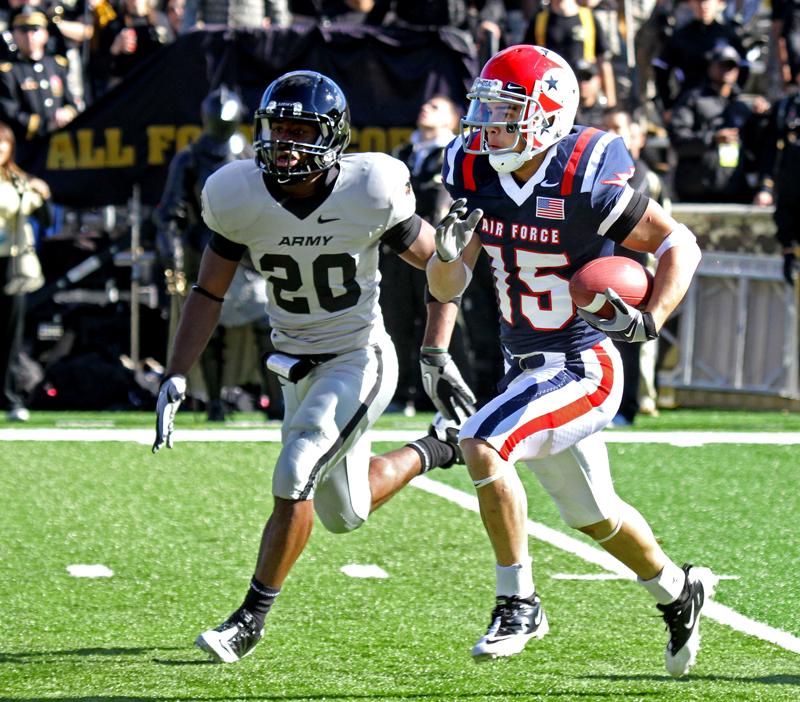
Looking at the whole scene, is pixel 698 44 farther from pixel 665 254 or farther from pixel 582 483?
pixel 582 483

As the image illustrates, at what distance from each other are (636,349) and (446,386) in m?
4.44

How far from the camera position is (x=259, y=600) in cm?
353

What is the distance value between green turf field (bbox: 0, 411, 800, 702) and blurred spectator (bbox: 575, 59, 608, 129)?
8.96 ft

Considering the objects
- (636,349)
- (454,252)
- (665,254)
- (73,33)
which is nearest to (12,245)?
(73,33)

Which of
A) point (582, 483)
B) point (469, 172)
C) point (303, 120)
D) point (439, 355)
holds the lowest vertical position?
point (582, 483)

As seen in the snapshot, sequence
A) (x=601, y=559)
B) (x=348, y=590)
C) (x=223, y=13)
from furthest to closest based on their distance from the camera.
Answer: (x=223, y=13)
(x=601, y=559)
(x=348, y=590)

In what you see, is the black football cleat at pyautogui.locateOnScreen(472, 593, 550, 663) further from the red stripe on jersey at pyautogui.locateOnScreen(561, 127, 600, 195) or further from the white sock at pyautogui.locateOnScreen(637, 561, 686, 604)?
the red stripe on jersey at pyautogui.locateOnScreen(561, 127, 600, 195)

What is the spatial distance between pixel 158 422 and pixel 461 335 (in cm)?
454

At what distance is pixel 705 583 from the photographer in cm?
363

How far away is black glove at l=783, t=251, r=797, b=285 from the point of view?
351 inches

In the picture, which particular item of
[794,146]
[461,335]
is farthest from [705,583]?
[794,146]

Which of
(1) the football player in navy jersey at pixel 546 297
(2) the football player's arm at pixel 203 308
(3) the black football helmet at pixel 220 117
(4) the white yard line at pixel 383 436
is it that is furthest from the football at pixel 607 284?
(3) the black football helmet at pixel 220 117

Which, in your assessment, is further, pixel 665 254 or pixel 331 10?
pixel 331 10

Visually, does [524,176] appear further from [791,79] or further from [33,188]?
[791,79]
